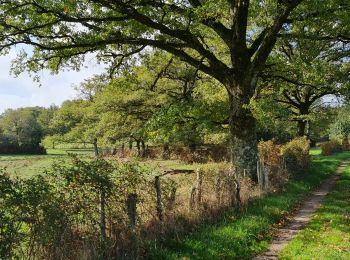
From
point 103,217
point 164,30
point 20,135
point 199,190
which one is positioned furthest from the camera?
point 20,135

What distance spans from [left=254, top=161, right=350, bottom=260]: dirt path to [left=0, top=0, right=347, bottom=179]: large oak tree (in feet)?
9.75

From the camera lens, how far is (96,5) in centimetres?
1666

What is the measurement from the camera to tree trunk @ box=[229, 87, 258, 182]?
18203 mm

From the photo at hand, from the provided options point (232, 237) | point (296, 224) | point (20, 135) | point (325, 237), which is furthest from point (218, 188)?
point (20, 135)

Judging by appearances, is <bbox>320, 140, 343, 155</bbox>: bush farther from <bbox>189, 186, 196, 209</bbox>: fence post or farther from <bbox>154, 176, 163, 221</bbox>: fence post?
<bbox>154, 176, 163, 221</bbox>: fence post

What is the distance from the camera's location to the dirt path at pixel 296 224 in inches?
429

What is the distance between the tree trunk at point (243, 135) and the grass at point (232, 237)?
2432 mm

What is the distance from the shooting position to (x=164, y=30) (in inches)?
672

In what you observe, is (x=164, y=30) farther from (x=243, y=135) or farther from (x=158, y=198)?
(x=158, y=198)

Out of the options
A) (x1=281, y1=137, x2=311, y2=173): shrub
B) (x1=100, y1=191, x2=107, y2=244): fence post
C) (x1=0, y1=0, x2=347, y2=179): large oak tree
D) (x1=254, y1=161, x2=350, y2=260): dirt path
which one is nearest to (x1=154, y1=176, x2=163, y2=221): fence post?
(x1=100, y1=191, x2=107, y2=244): fence post

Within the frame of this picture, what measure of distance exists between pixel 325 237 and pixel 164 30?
10250 mm

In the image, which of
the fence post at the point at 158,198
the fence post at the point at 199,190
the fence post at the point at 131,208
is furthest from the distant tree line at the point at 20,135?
the fence post at the point at 131,208

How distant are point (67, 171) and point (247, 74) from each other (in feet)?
39.5

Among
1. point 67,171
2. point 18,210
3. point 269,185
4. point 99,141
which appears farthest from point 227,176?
point 99,141
